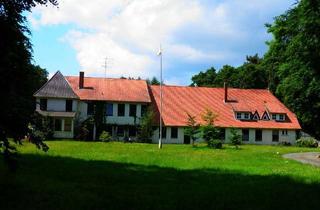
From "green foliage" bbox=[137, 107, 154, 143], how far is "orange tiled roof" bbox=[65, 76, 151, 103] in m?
3.81

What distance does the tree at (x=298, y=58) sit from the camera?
38.0 meters

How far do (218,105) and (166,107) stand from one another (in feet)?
24.1

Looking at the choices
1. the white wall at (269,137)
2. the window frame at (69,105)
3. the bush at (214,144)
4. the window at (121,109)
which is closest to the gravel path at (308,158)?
the bush at (214,144)

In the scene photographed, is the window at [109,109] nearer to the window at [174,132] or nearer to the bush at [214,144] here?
the window at [174,132]

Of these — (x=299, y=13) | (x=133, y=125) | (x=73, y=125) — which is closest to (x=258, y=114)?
(x=133, y=125)

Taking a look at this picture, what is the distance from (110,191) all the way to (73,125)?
49504 millimetres

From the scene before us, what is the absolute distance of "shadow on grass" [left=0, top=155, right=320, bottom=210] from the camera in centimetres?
1373

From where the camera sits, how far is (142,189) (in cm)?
1677

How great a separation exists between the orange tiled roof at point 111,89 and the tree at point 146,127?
3.79m

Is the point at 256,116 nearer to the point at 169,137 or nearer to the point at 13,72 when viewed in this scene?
the point at 169,137

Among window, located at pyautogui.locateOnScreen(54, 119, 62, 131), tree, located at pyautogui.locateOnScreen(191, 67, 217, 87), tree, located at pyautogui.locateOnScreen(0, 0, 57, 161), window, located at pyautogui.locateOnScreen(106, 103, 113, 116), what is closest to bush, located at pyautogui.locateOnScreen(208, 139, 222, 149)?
window, located at pyautogui.locateOnScreen(106, 103, 113, 116)

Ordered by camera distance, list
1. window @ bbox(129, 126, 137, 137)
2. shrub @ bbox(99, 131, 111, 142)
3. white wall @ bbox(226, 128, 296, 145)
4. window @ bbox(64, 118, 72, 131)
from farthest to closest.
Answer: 1. white wall @ bbox(226, 128, 296, 145)
2. window @ bbox(129, 126, 137, 137)
3. window @ bbox(64, 118, 72, 131)
4. shrub @ bbox(99, 131, 111, 142)

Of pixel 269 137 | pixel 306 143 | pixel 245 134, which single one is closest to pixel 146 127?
pixel 245 134

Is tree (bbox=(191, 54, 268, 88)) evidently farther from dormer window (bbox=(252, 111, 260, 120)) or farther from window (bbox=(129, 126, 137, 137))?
window (bbox=(129, 126, 137, 137))
